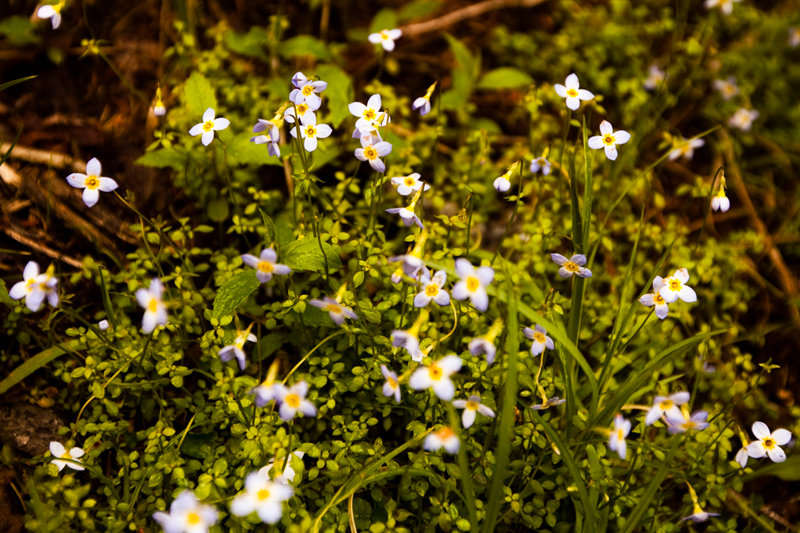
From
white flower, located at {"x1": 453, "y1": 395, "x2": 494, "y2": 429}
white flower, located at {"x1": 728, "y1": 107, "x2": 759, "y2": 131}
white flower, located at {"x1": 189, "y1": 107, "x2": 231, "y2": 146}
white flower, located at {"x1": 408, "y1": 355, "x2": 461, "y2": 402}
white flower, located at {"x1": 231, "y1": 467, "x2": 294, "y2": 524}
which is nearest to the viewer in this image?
white flower, located at {"x1": 231, "y1": 467, "x2": 294, "y2": 524}

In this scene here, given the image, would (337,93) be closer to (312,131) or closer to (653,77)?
(312,131)

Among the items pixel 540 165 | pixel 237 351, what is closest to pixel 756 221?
pixel 540 165

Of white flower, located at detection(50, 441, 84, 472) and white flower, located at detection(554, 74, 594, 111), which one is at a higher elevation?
white flower, located at detection(554, 74, 594, 111)

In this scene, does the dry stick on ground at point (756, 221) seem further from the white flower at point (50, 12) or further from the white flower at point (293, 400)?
the white flower at point (50, 12)

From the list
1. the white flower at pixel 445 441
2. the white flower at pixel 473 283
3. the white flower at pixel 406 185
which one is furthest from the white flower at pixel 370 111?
the white flower at pixel 445 441

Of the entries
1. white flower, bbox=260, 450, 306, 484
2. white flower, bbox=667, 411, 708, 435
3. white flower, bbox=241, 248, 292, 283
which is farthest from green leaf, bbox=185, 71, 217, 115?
white flower, bbox=667, 411, 708, 435

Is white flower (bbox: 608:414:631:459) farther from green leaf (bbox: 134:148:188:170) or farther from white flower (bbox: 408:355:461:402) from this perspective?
green leaf (bbox: 134:148:188:170)
